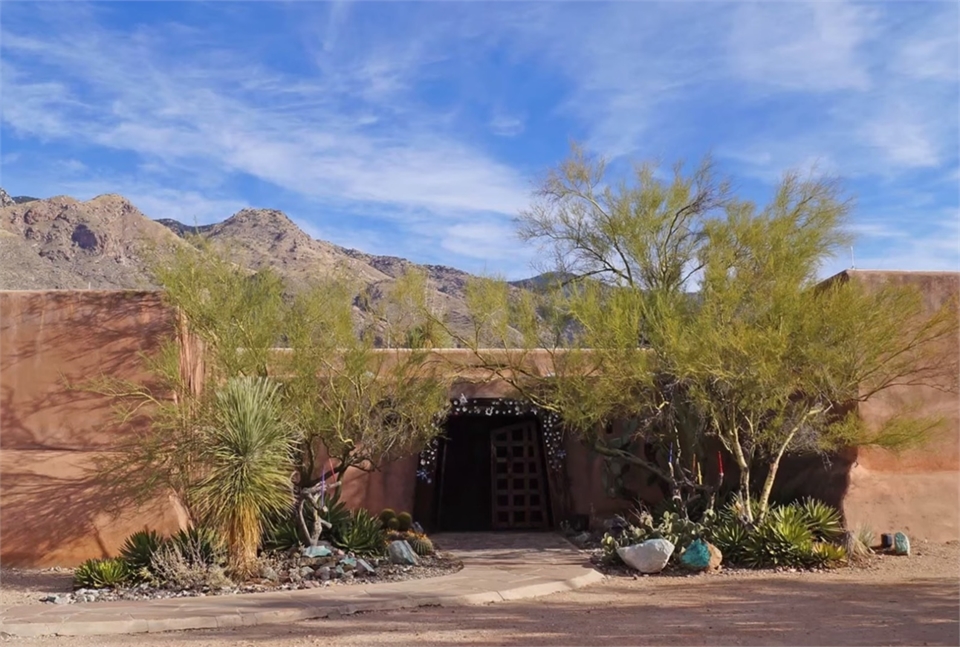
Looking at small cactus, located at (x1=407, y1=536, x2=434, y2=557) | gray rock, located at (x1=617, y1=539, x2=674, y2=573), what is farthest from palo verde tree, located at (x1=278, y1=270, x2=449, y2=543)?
gray rock, located at (x1=617, y1=539, x2=674, y2=573)

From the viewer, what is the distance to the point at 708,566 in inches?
465

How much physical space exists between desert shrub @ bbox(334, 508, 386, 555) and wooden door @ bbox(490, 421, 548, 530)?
17.2 ft

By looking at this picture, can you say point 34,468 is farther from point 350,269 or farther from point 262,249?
point 262,249

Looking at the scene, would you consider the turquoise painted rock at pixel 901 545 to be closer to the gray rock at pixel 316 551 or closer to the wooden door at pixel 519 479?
the wooden door at pixel 519 479

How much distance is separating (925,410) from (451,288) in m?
28.1

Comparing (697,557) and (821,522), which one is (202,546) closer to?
(697,557)

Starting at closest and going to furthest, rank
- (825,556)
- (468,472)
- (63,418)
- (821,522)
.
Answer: (825,556), (821,522), (63,418), (468,472)

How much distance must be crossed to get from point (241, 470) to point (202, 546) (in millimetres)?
1242

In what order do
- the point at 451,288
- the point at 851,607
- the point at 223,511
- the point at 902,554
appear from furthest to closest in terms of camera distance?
the point at 451,288 → the point at 902,554 → the point at 223,511 → the point at 851,607

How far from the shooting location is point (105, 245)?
40.3 meters

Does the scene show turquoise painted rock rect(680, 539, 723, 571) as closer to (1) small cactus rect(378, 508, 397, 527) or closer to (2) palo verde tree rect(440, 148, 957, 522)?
(2) palo verde tree rect(440, 148, 957, 522)

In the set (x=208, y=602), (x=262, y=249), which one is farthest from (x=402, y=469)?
(x=262, y=249)

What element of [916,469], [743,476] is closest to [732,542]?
[743,476]

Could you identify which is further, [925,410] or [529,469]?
[529,469]
